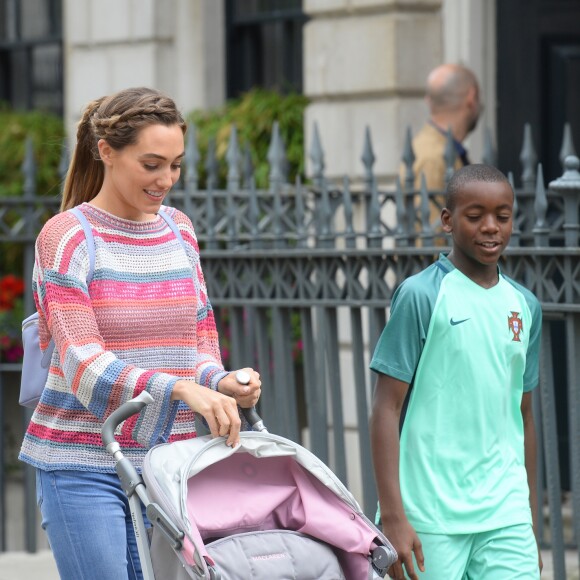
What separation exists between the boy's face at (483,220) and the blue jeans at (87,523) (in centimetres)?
112

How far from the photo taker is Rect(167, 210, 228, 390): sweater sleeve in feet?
13.2

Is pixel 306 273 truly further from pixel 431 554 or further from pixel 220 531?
pixel 220 531

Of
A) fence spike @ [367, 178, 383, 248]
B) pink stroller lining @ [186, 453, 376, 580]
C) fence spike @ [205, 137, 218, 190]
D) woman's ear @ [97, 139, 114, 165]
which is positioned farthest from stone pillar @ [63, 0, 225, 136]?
pink stroller lining @ [186, 453, 376, 580]

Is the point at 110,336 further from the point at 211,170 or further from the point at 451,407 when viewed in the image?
the point at 211,170

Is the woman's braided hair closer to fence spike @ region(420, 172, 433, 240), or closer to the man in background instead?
fence spike @ region(420, 172, 433, 240)

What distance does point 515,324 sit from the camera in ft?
13.9

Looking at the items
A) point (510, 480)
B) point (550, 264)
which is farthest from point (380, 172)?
point (510, 480)

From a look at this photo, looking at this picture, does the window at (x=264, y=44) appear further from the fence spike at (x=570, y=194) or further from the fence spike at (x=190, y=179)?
the fence spike at (x=570, y=194)

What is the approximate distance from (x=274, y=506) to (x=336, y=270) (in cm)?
263

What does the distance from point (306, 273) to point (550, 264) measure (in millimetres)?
1222

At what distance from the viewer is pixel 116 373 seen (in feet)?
12.3

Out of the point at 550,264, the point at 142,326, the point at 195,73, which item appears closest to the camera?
the point at 142,326

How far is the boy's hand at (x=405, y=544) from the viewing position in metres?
4.05

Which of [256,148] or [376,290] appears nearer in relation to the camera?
[376,290]
